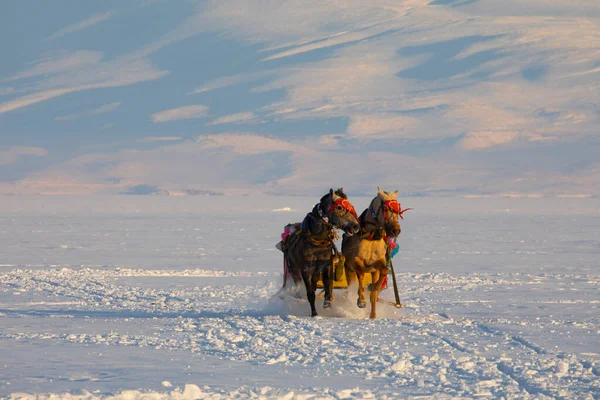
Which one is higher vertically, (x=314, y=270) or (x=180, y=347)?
(x=314, y=270)

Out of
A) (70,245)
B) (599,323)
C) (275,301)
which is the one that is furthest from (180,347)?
(70,245)

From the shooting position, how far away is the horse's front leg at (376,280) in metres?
11.5

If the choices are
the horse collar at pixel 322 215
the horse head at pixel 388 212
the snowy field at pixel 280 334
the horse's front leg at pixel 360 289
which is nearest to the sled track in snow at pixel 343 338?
the snowy field at pixel 280 334

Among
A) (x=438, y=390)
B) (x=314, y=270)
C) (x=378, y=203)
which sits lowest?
(x=438, y=390)

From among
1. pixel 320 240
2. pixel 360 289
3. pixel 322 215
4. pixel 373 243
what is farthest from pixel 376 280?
pixel 322 215

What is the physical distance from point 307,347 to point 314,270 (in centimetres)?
253

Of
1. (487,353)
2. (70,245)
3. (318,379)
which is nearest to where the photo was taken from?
(318,379)

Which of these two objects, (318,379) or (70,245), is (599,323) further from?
(70,245)

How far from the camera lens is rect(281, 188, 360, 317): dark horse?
11.2 m

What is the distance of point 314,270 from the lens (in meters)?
11.7

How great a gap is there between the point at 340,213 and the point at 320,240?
68 centimetres

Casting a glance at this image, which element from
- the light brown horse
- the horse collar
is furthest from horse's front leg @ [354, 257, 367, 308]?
the horse collar

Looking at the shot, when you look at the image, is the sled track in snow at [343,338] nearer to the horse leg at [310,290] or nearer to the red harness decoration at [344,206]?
the horse leg at [310,290]

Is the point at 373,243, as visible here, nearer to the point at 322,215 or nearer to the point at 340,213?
the point at 340,213
